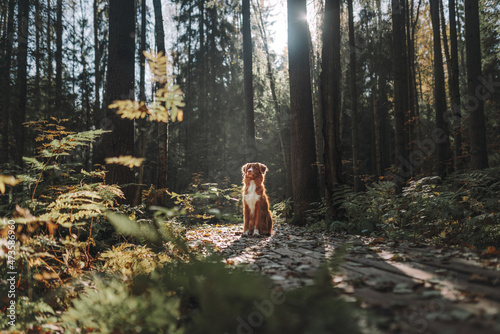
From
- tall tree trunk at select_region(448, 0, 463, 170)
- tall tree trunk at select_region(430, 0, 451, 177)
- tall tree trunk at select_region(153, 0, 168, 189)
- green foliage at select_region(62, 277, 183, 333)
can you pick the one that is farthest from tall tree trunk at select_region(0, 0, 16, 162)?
tall tree trunk at select_region(448, 0, 463, 170)

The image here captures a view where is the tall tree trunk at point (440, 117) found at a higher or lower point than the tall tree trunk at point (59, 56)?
lower

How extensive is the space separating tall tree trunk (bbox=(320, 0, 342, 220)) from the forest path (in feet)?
9.25

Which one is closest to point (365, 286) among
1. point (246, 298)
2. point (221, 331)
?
point (246, 298)

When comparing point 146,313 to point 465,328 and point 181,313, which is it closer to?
point 181,313

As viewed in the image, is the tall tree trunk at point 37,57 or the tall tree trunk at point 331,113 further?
the tall tree trunk at point 37,57

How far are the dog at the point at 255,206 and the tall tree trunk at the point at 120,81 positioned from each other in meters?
2.58

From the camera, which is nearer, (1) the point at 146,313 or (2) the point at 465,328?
(2) the point at 465,328

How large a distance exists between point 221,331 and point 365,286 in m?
1.28

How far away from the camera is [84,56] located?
65.6 ft

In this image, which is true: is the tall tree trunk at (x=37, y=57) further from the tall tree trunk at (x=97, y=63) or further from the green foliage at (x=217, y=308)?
the green foliage at (x=217, y=308)

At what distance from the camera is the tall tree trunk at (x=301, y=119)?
8.03 metres

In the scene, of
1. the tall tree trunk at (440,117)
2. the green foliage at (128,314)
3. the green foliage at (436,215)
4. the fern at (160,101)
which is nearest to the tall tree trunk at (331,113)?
the green foliage at (436,215)

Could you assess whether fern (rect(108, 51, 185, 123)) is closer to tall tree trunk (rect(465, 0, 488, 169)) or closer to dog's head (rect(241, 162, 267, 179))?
dog's head (rect(241, 162, 267, 179))

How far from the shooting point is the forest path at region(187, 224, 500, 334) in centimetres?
149
